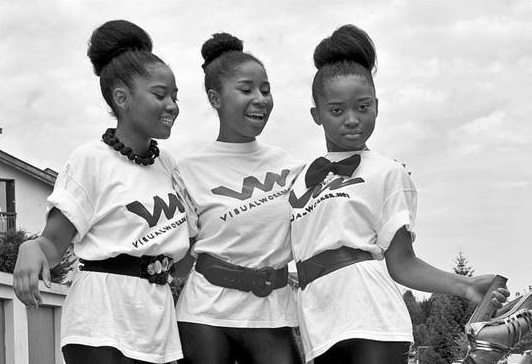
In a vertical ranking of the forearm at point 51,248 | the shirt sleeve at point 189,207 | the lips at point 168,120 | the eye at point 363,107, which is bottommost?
the forearm at point 51,248

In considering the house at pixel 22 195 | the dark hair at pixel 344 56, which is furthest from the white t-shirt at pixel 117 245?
the house at pixel 22 195

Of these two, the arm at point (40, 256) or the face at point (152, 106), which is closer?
the arm at point (40, 256)

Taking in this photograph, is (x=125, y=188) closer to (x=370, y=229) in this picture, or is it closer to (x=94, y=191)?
(x=94, y=191)

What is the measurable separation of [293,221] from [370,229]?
360 mm

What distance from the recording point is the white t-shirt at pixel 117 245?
442 centimetres

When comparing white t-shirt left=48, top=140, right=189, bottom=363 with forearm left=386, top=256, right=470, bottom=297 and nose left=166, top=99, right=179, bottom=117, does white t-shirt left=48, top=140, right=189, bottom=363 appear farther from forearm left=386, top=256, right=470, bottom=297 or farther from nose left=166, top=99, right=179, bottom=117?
forearm left=386, top=256, right=470, bottom=297

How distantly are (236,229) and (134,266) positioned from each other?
0.50 m

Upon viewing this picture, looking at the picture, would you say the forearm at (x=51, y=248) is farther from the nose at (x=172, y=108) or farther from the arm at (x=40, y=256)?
the nose at (x=172, y=108)

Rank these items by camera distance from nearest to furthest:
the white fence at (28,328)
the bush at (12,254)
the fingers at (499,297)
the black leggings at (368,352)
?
the fingers at (499,297)
the black leggings at (368,352)
the white fence at (28,328)
the bush at (12,254)

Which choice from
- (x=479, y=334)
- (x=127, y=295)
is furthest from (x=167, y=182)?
(x=479, y=334)

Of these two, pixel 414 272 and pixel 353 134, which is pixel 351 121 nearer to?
pixel 353 134

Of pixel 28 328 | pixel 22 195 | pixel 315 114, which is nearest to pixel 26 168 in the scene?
pixel 22 195

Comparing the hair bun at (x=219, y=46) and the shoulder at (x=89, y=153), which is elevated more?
the hair bun at (x=219, y=46)

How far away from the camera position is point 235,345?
4699mm
